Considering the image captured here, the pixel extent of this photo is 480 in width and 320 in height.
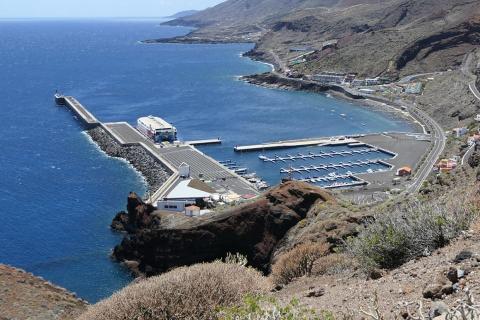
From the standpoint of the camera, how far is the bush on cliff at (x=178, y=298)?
12.2 meters

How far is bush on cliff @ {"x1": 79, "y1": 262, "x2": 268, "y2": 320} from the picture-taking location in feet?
40.0

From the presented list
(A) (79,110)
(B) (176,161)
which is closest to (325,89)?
(A) (79,110)

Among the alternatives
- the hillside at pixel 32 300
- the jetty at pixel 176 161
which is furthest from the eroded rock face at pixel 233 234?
the jetty at pixel 176 161

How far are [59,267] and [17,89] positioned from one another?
89.7m

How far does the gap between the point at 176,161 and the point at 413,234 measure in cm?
5239

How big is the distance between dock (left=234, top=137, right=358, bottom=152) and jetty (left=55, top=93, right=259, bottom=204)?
5.45 meters

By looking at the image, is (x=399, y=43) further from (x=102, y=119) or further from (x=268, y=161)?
(x=268, y=161)

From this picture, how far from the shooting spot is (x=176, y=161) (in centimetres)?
6391

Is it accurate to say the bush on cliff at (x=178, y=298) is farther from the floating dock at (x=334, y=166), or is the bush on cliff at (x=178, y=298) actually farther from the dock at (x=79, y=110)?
the dock at (x=79, y=110)

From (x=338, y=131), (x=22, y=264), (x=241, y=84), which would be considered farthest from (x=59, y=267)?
(x=241, y=84)

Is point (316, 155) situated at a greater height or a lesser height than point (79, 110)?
lesser

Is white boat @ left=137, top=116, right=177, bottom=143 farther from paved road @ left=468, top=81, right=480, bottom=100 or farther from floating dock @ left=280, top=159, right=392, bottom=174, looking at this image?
paved road @ left=468, top=81, right=480, bottom=100

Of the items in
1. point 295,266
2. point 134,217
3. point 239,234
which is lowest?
point 134,217

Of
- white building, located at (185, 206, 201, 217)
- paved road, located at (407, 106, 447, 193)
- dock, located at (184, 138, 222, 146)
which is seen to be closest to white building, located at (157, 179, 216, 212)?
white building, located at (185, 206, 201, 217)
